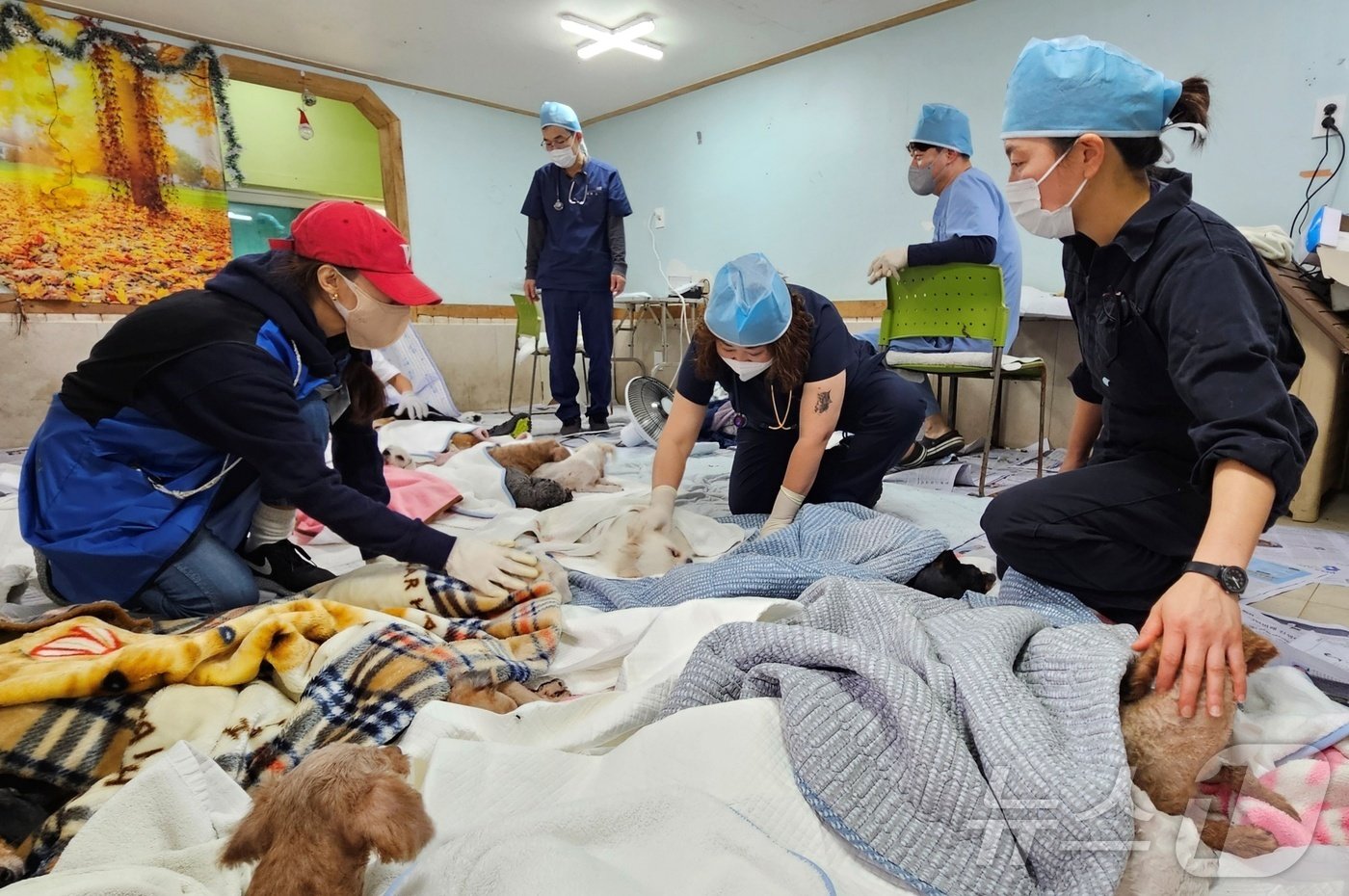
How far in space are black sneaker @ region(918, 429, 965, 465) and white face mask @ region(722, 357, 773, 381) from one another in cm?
137

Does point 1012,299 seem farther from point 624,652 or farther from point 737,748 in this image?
point 737,748

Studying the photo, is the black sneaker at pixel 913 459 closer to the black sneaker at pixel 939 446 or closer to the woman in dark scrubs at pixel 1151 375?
the black sneaker at pixel 939 446

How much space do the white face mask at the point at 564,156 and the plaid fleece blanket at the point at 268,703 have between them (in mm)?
3001

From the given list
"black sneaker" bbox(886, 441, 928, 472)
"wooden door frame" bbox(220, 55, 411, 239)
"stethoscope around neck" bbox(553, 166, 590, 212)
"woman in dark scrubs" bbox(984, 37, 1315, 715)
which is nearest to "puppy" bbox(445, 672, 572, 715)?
"woman in dark scrubs" bbox(984, 37, 1315, 715)

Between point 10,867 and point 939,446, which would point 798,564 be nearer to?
point 10,867

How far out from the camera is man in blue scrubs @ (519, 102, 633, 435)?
3797 mm

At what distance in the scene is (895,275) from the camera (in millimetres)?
2410

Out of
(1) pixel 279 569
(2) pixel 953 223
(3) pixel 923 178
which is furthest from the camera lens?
(3) pixel 923 178

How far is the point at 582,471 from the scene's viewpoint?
226cm

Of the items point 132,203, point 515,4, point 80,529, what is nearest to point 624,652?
Answer: point 80,529

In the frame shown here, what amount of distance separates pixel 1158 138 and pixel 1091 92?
129 mm

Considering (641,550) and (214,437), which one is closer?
(214,437)

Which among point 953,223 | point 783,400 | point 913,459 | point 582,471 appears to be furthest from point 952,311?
point 582,471

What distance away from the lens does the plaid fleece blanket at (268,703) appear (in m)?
0.72
